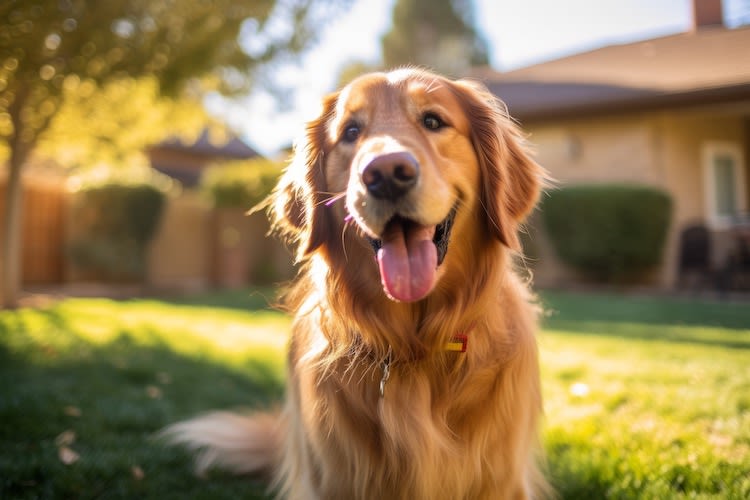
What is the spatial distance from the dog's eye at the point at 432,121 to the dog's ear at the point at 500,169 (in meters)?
0.17

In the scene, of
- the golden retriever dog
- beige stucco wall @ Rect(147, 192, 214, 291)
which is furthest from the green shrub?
the golden retriever dog

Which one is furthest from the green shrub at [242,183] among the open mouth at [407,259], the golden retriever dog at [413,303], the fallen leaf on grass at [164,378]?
the open mouth at [407,259]

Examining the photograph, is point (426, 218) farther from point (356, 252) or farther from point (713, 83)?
point (713, 83)

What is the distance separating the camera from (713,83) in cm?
1065

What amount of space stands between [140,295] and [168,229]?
96.2 inches

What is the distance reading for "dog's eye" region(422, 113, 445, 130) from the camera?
2.33 meters

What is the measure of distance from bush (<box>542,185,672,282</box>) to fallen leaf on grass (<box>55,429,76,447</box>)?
33.6 ft

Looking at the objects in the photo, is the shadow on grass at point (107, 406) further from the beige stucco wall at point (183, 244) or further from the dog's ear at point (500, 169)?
the beige stucco wall at point (183, 244)

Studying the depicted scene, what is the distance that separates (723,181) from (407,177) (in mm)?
14379

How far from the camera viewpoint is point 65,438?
317cm

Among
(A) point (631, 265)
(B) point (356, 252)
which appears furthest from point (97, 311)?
(A) point (631, 265)

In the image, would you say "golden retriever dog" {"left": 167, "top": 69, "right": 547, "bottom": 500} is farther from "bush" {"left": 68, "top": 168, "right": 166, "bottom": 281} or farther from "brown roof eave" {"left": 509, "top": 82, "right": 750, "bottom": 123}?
"bush" {"left": 68, "top": 168, "right": 166, "bottom": 281}

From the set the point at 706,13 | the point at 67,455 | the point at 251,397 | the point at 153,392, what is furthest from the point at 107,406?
the point at 706,13

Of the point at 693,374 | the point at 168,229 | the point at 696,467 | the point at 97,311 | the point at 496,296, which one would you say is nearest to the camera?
the point at 496,296
